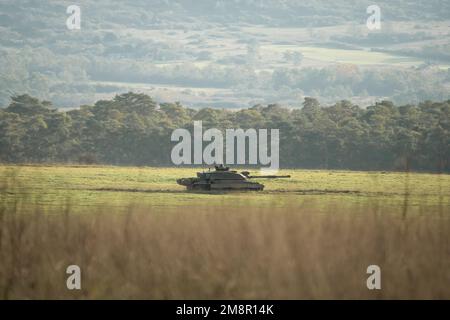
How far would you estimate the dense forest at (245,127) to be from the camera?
63.8 m

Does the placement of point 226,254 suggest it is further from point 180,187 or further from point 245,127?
point 245,127

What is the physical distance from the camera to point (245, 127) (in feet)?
256

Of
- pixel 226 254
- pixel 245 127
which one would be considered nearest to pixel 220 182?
pixel 226 254

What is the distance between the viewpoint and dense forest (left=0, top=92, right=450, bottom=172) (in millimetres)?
63781

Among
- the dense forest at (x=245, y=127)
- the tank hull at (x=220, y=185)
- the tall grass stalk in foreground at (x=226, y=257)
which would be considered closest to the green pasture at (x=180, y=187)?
the tank hull at (x=220, y=185)

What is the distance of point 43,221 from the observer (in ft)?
33.9

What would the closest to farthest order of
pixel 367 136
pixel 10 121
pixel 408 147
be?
pixel 408 147
pixel 367 136
pixel 10 121

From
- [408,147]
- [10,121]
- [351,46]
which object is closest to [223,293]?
[408,147]

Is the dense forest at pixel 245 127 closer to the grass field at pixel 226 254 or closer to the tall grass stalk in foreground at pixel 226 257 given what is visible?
the grass field at pixel 226 254

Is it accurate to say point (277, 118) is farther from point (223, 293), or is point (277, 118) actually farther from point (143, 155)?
point (223, 293)

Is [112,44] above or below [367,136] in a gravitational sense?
above
